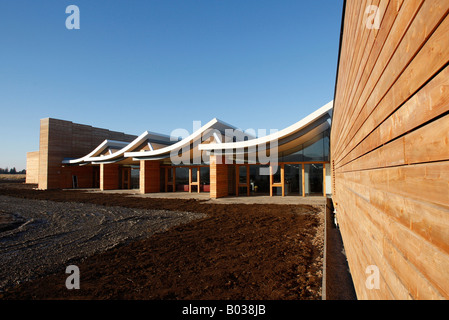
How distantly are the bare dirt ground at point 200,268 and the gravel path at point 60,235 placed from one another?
399 millimetres

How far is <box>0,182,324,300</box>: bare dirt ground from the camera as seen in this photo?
3.79m

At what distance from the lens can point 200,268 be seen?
481 centimetres

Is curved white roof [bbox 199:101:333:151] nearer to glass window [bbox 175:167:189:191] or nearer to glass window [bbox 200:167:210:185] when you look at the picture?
glass window [bbox 200:167:210:185]

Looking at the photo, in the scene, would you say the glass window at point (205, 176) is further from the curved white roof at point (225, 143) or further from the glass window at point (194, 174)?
the curved white roof at point (225, 143)

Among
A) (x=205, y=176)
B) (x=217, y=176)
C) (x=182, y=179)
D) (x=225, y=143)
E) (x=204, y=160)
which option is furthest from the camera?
(x=182, y=179)

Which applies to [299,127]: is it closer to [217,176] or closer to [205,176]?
[217,176]

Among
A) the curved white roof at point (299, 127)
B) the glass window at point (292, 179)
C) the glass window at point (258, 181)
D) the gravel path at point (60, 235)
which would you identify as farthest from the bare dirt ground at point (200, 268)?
the glass window at point (258, 181)

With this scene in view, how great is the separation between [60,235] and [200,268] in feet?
18.0

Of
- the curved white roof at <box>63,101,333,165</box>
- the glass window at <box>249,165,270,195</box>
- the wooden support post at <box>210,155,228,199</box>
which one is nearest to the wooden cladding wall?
the curved white roof at <box>63,101,333,165</box>

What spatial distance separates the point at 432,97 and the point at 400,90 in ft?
1.36

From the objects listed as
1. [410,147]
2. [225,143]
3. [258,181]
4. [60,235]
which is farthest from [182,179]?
[410,147]

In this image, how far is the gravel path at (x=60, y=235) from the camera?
5.08 meters

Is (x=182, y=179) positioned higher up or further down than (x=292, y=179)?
further down
